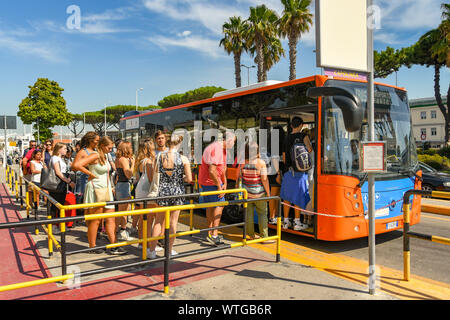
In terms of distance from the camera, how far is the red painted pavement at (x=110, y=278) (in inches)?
154

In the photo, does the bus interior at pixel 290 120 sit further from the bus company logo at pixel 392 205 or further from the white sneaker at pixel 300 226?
the bus company logo at pixel 392 205

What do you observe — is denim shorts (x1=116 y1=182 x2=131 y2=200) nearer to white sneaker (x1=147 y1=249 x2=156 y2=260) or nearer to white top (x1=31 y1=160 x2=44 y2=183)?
white sneaker (x1=147 y1=249 x2=156 y2=260)

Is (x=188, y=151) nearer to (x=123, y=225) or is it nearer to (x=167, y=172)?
(x=123, y=225)

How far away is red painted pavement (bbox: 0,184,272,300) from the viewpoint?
12.9ft

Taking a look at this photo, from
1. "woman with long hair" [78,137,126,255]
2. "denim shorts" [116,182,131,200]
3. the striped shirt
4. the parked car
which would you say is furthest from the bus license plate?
the parked car

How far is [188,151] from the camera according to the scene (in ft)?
32.2

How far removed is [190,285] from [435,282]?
3.11 m

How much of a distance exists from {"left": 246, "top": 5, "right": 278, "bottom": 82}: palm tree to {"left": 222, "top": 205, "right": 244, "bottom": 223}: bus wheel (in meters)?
21.2

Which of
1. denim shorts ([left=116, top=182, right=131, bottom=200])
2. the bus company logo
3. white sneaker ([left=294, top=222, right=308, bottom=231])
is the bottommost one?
white sneaker ([left=294, top=222, right=308, bottom=231])

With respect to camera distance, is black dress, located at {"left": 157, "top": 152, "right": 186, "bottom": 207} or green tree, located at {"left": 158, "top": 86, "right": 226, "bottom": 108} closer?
black dress, located at {"left": 157, "top": 152, "right": 186, "bottom": 207}

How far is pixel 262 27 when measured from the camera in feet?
90.9

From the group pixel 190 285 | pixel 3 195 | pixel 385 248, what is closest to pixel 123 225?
pixel 190 285

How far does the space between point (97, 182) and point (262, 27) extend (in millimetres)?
25223

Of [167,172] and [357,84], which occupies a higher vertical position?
[357,84]
